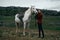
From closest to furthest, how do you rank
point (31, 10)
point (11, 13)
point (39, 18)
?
point (39, 18) < point (31, 10) < point (11, 13)

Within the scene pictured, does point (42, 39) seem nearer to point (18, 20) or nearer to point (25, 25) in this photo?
point (25, 25)

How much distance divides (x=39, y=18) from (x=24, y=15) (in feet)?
7.03

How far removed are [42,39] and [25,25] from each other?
8.11 feet

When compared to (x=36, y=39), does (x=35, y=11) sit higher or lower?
higher

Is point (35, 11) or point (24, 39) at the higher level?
point (35, 11)

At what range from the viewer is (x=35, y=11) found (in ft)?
46.7

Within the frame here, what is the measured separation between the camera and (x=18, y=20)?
1655cm

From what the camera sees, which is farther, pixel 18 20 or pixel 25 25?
pixel 18 20

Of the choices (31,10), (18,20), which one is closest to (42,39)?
(31,10)

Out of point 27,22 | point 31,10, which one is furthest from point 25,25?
point 31,10

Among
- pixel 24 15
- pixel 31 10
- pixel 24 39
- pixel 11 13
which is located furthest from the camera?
pixel 11 13

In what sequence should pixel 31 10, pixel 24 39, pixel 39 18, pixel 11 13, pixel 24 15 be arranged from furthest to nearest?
pixel 11 13
pixel 24 15
pixel 31 10
pixel 39 18
pixel 24 39

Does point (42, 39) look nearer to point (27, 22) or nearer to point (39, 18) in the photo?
point (39, 18)

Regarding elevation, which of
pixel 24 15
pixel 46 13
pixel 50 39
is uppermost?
pixel 24 15
